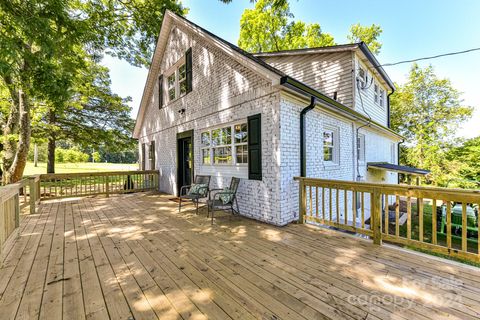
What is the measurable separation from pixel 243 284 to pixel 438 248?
269 centimetres

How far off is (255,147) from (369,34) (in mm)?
19943

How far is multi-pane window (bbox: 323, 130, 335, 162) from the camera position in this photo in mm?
6195

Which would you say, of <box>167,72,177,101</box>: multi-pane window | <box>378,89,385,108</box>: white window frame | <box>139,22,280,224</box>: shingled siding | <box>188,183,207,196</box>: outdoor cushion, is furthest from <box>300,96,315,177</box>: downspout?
<box>378,89,385,108</box>: white window frame

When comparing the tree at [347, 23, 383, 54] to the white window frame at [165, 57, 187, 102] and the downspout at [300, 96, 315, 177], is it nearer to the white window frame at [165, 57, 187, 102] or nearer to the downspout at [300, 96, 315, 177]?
the white window frame at [165, 57, 187, 102]

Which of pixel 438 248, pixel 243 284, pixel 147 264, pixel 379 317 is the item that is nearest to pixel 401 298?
pixel 379 317

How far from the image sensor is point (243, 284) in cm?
A: 230

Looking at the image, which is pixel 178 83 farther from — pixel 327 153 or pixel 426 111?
pixel 426 111

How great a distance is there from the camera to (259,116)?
15.5ft

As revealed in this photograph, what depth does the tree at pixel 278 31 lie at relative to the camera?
53.9 ft

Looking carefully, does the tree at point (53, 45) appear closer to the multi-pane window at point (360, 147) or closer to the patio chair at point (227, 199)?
the patio chair at point (227, 199)

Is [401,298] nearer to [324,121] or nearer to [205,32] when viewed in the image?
[324,121]

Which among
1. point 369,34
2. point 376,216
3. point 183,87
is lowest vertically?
point 376,216

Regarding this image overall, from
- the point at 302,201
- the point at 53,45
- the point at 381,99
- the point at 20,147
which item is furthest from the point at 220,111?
the point at 381,99

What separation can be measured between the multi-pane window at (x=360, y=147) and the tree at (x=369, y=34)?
14513mm
